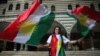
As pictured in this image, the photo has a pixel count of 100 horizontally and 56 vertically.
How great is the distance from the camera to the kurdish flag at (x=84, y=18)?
27.5ft

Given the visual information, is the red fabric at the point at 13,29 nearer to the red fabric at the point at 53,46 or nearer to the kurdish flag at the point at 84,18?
the red fabric at the point at 53,46

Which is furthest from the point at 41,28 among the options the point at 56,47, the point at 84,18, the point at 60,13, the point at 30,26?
the point at 60,13

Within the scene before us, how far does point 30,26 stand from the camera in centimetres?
822

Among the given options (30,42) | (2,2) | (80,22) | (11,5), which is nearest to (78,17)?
(80,22)

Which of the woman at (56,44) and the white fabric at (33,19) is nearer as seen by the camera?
the woman at (56,44)

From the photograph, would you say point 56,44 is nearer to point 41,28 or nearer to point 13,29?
point 41,28

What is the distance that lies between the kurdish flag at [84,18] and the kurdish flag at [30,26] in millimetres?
982

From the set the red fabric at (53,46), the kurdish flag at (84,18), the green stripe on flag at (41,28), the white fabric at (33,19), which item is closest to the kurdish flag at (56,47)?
the red fabric at (53,46)

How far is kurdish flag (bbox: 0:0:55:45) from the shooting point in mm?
7832

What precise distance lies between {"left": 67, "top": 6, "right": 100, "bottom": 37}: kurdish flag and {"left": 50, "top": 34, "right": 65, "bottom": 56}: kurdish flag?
1.15 meters

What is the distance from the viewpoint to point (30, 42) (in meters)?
7.85

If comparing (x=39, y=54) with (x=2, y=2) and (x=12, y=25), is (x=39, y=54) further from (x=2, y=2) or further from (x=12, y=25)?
(x=2, y=2)

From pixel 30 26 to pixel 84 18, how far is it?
207 centimetres

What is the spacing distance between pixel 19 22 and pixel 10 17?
949 inches
